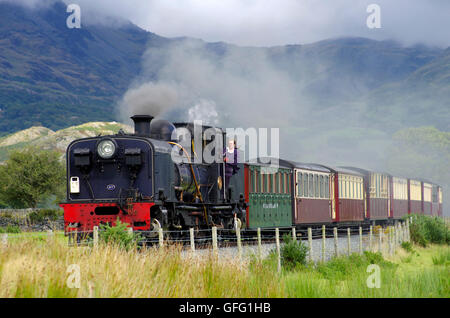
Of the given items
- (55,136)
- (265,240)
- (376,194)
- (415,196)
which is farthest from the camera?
(55,136)

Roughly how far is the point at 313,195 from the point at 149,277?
21101 millimetres

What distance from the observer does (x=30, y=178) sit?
2473 inches

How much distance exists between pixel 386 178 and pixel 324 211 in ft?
38.1

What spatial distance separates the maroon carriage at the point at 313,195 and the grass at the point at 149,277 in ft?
46.5

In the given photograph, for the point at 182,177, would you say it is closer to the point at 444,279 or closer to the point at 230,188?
the point at 230,188

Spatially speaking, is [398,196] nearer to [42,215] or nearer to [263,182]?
[263,182]

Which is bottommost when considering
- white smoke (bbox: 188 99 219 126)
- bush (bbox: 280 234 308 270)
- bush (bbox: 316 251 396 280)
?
bush (bbox: 316 251 396 280)

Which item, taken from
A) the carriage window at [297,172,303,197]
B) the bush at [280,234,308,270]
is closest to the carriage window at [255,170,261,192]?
the carriage window at [297,172,303,197]

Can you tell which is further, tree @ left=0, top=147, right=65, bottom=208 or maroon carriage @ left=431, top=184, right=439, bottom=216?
tree @ left=0, top=147, right=65, bottom=208

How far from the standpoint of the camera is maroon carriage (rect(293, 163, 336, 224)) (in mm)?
27891

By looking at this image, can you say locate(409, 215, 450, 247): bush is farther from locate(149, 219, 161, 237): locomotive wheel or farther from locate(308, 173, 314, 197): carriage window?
locate(149, 219, 161, 237): locomotive wheel

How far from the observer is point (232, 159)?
67.6ft

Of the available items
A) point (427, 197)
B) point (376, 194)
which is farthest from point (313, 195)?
point (427, 197)
